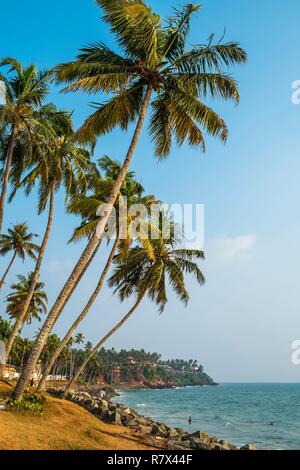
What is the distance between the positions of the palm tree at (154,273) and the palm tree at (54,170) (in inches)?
195

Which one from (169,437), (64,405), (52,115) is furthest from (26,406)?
(52,115)

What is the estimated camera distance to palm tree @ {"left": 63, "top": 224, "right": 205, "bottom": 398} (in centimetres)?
2367

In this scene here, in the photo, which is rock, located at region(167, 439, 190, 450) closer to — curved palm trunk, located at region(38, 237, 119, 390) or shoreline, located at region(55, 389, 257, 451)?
shoreline, located at region(55, 389, 257, 451)

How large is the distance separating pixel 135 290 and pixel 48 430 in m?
14.1

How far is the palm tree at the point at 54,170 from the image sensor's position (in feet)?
66.9

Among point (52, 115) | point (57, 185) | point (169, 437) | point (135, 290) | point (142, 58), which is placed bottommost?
point (169, 437)

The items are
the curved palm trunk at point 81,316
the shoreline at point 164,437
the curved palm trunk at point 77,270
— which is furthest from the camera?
the curved palm trunk at point 81,316

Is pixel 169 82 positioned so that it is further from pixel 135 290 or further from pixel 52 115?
pixel 135 290

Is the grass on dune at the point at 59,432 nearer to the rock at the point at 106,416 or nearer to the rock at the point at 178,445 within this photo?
the rock at the point at 178,445

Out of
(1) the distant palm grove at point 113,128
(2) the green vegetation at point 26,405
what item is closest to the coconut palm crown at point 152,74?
(1) the distant palm grove at point 113,128

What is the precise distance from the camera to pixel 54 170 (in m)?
20.9

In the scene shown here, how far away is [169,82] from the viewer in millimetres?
14344

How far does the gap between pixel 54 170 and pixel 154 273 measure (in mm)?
8178
